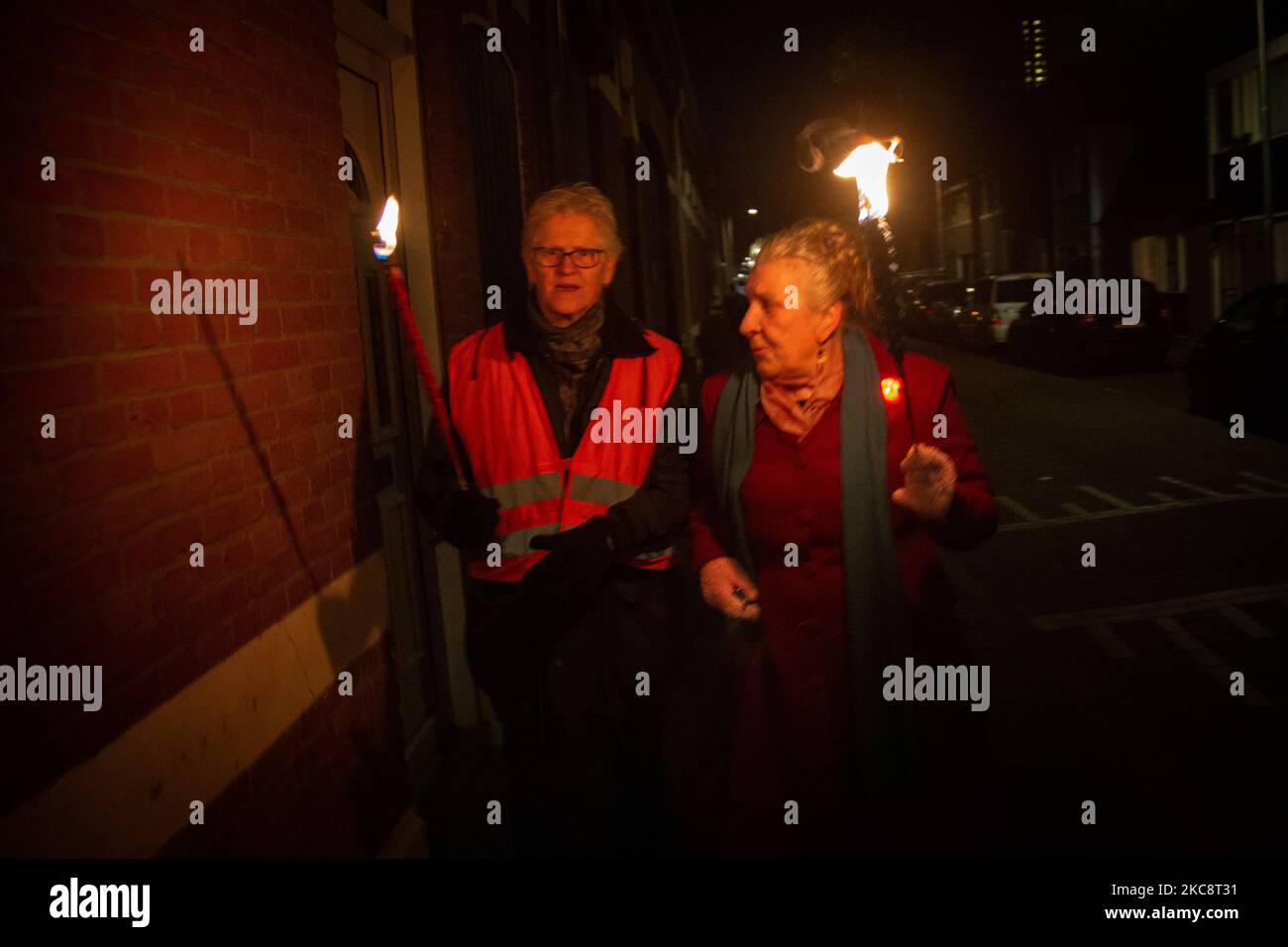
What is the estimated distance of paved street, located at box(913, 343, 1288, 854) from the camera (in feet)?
13.1

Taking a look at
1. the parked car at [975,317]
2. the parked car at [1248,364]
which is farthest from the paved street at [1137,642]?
the parked car at [975,317]

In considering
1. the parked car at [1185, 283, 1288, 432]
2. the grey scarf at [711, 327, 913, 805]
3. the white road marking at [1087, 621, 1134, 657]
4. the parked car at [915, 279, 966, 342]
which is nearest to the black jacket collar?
the grey scarf at [711, 327, 913, 805]

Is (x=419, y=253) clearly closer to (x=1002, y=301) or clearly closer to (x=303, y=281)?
(x=303, y=281)

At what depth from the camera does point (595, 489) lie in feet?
10.1

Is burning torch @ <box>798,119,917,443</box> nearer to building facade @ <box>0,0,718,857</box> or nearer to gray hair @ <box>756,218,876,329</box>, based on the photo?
gray hair @ <box>756,218,876,329</box>

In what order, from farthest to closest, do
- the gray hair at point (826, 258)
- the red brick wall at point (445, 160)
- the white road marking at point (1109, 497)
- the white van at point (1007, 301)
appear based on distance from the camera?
the white van at point (1007, 301) → the white road marking at point (1109, 497) → the red brick wall at point (445, 160) → the gray hair at point (826, 258)

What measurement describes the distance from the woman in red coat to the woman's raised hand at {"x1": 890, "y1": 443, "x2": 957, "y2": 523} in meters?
0.08

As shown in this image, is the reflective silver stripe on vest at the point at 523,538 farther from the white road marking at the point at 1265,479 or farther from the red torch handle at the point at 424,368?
the white road marking at the point at 1265,479

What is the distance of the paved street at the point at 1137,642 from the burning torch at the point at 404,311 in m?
1.97

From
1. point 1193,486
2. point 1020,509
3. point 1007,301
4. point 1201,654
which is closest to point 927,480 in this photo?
point 1201,654

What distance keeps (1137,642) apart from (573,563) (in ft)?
13.3

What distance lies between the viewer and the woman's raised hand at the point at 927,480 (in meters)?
2.75

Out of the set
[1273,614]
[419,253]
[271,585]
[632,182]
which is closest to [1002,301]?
[632,182]

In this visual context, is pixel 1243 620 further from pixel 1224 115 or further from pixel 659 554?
pixel 1224 115
